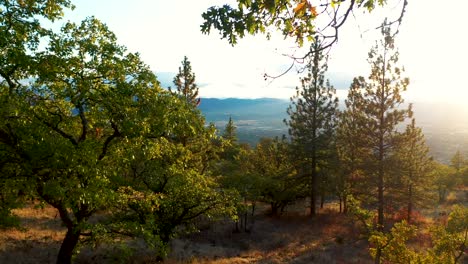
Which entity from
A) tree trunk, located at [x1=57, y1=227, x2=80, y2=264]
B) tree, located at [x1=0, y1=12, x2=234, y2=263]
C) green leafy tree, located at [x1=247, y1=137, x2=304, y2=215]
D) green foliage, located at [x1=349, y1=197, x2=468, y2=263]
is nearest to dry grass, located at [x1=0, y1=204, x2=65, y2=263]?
tree trunk, located at [x1=57, y1=227, x2=80, y2=264]

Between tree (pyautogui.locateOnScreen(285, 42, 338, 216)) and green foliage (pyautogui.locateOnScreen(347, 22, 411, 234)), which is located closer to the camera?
green foliage (pyautogui.locateOnScreen(347, 22, 411, 234))

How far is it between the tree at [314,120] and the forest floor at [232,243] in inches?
187

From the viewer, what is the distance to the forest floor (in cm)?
1894

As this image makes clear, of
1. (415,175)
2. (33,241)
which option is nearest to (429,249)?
(33,241)

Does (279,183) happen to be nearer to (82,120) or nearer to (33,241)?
(33,241)

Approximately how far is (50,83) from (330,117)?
92.7ft

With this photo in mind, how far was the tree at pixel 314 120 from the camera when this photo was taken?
35.1 meters

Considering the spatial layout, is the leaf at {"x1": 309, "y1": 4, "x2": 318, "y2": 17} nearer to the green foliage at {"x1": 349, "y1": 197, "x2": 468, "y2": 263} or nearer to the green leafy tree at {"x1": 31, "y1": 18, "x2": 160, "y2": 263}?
the green leafy tree at {"x1": 31, "y1": 18, "x2": 160, "y2": 263}

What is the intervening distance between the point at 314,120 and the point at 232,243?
598 inches

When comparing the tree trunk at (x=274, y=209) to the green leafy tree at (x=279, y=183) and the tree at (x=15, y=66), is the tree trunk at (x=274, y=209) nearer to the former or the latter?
the green leafy tree at (x=279, y=183)

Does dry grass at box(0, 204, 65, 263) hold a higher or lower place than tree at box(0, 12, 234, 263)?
lower

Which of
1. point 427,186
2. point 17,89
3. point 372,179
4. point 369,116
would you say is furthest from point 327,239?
point 17,89

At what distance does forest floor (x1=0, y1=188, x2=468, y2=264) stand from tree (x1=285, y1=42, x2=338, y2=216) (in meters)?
4.74

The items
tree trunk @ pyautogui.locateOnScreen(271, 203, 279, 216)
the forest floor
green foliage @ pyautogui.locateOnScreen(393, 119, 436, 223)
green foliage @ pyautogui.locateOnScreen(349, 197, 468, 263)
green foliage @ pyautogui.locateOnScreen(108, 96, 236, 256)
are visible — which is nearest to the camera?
green foliage @ pyautogui.locateOnScreen(349, 197, 468, 263)
